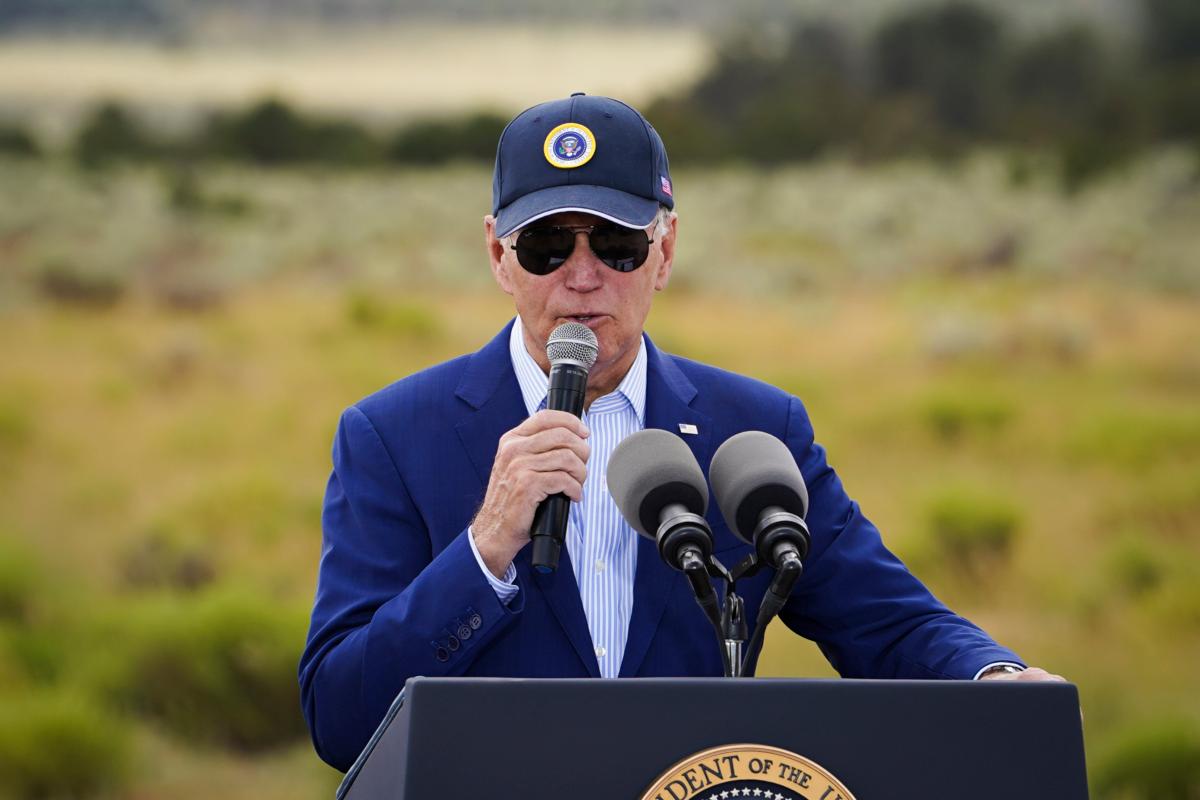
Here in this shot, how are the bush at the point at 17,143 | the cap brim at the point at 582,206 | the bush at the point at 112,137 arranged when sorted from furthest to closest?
the bush at the point at 112,137 < the bush at the point at 17,143 < the cap brim at the point at 582,206

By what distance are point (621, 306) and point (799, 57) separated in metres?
31.5

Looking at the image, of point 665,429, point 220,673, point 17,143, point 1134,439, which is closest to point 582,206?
point 665,429

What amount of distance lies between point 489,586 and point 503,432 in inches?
23.9

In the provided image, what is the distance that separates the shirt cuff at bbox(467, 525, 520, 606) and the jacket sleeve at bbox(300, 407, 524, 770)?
10mm

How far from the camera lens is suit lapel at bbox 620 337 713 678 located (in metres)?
2.88

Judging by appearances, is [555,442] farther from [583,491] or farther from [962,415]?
[962,415]

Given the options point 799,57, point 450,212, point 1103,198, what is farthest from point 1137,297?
point 799,57

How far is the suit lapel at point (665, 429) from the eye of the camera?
2.88m

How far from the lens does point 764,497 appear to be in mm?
2414

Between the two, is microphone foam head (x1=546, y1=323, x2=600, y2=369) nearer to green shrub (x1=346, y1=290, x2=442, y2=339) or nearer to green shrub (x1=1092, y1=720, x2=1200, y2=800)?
green shrub (x1=1092, y1=720, x2=1200, y2=800)

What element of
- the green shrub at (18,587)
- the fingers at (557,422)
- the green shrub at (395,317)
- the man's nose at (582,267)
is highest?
the green shrub at (395,317)

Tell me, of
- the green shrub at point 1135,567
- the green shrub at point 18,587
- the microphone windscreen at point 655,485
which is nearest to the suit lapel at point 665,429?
the microphone windscreen at point 655,485

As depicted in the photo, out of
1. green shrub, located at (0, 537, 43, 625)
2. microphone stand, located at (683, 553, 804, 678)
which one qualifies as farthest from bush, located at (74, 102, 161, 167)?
microphone stand, located at (683, 553, 804, 678)

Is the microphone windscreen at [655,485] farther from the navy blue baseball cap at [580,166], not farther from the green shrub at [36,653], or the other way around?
the green shrub at [36,653]
